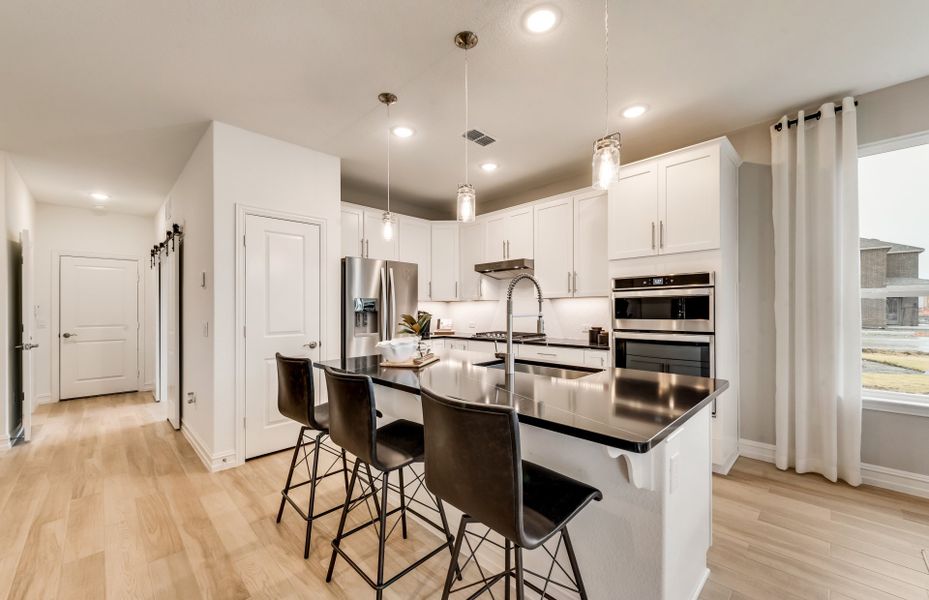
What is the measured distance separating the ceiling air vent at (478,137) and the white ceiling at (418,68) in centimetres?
10

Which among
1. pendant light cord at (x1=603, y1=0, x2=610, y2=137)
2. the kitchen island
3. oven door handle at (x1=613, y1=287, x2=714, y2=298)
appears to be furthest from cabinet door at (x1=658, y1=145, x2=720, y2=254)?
the kitchen island

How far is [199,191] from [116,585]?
2.96m

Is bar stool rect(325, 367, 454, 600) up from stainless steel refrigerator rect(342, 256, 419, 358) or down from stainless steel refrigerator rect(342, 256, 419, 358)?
down

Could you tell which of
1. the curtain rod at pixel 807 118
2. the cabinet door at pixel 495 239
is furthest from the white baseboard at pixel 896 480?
the cabinet door at pixel 495 239

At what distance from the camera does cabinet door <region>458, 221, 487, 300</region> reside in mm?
4980

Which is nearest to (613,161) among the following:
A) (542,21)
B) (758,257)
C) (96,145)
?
(542,21)

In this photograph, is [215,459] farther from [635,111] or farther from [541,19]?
[635,111]

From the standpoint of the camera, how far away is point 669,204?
3.13 metres

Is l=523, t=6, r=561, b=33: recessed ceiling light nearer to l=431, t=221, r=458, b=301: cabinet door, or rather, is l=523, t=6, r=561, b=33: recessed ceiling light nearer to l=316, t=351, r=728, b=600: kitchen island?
l=316, t=351, r=728, b=600: kitchen island

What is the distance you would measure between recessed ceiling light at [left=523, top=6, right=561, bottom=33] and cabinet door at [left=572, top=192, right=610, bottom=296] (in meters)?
2.05

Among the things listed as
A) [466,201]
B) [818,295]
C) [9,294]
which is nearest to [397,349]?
[466,201]

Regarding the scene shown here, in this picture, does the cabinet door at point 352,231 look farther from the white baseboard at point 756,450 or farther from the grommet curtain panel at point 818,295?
the white baseboard at point 756,450

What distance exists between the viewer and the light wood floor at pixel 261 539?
5.86 feet

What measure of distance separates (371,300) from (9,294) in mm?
3465
